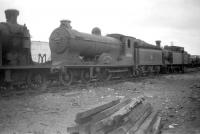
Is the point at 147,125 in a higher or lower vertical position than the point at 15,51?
lower

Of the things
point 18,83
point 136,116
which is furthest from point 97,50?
point 136,116

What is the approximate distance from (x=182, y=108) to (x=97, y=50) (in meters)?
8.66

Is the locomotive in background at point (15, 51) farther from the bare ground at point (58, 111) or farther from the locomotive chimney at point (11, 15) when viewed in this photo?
the bare ground at point (58, 111)

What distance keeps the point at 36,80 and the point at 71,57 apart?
10.3 ft

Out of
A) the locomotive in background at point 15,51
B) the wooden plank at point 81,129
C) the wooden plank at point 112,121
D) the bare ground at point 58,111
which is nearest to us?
the wooden plank at point 112,121

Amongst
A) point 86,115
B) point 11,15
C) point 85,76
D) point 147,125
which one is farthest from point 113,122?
point 85,76

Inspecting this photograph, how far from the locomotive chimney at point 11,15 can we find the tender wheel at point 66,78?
3486 millimetres

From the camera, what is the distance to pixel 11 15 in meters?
10.4

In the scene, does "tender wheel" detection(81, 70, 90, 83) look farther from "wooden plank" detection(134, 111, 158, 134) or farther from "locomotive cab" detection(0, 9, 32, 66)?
"wooden plank" detection(134, 111, 158, 134)

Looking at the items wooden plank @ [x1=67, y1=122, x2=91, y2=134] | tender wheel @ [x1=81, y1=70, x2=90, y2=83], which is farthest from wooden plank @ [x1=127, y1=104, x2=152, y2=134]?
tender wheel @ [x1=81, y1=70, x2=90, y2=83]

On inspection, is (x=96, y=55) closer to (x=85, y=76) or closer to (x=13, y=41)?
(x=85, y=76)

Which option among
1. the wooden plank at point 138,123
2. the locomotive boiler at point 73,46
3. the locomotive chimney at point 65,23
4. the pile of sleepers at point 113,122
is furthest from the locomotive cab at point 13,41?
the wooden plank at point 138,123

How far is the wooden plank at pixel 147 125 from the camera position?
4.89 m

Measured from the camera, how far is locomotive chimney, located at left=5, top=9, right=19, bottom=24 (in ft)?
33.4
